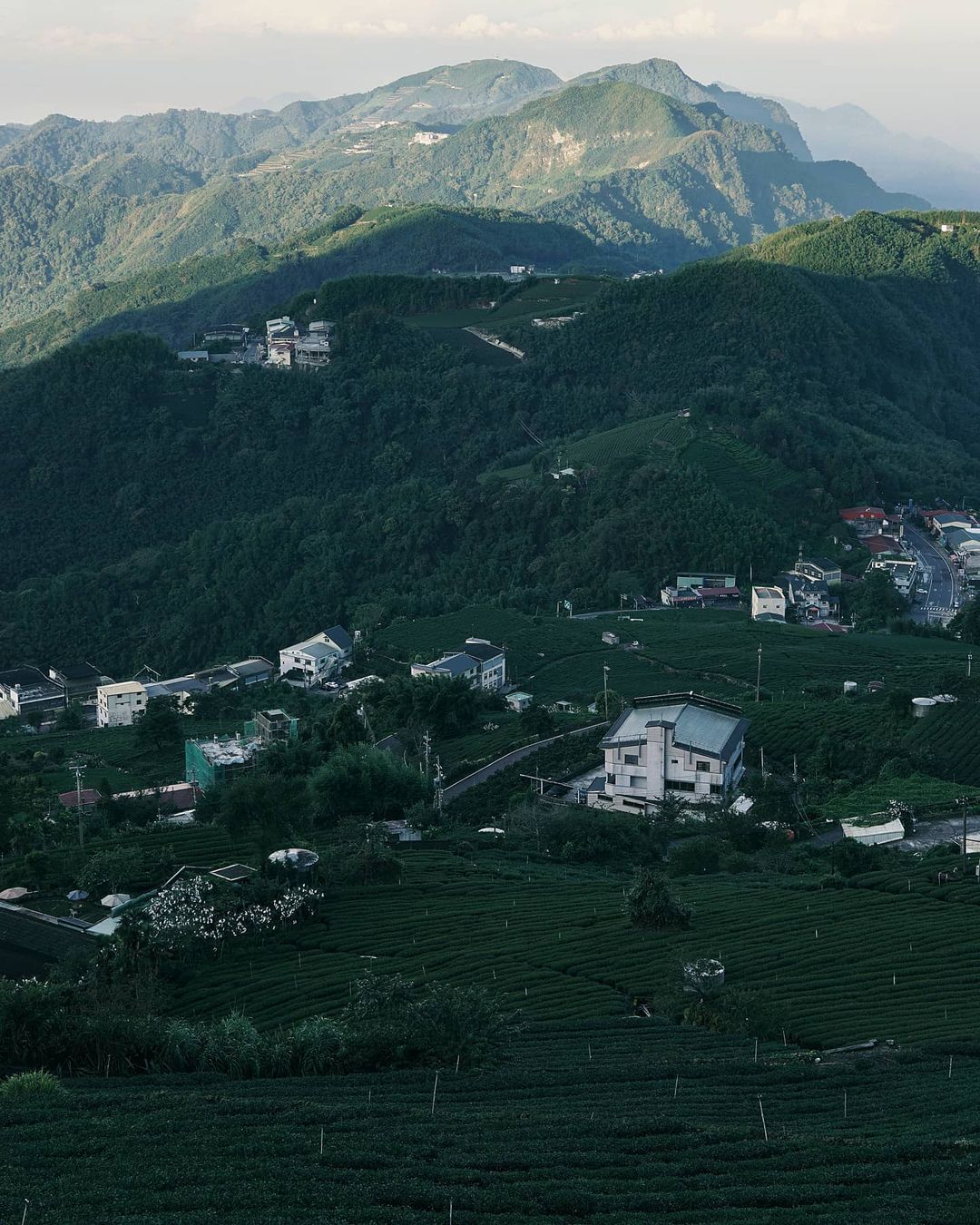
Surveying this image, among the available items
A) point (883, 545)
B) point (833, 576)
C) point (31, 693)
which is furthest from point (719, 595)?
point (31, 693)

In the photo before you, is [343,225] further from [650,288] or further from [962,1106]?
[962,1106]

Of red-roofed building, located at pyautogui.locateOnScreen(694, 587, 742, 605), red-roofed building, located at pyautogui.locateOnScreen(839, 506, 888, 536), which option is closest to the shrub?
red-roofed building, located at pyautogui.locateOnScreen(694, 587, 742, 605)

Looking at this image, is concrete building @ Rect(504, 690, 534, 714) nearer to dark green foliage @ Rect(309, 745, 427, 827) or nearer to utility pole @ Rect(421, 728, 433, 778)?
utility pole @ Rect(421, 728, 433, 778)

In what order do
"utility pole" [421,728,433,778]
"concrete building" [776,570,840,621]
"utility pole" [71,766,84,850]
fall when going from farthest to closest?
1. "concrete building" [776,570,840,621]
2. "utility pole" [421,728,433,778]
3. "utility pole" [71,766,84,850]

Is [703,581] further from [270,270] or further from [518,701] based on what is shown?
[270,270]

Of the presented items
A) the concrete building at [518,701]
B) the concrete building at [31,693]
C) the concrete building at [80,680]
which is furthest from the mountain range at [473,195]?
the concrete building at [518,701]

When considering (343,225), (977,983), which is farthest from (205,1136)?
(343,225)

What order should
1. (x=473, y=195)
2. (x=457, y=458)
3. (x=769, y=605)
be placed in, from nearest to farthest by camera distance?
(x=769, y=605) < (x=457, y=458) < (x=473, y=195)
